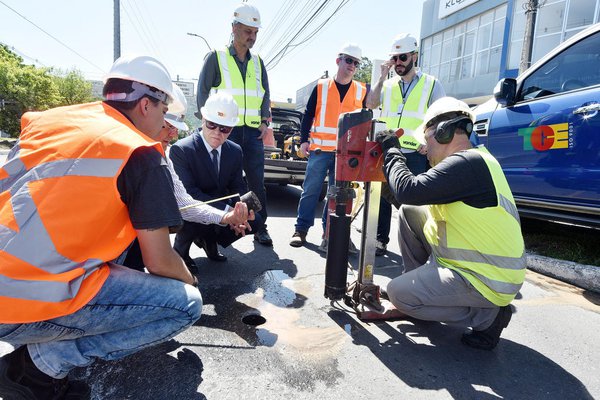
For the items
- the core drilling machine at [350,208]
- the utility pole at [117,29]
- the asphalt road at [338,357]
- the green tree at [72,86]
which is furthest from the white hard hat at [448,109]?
the green tree at [72,86]

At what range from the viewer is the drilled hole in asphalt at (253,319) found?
2.23 m

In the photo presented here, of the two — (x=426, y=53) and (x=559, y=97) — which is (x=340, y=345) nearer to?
(x=559, y=97)

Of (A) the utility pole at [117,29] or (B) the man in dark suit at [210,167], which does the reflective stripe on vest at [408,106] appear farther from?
(A) the utility pole at [117,29]

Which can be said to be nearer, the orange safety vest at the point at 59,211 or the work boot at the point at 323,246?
the orange safety vest at the point at 59,211

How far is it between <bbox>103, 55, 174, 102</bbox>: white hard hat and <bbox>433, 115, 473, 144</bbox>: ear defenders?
134 centimetres

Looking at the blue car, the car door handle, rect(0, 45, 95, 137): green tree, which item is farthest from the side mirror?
rect(0, 45, 95, 137): green tree

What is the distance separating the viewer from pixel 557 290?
9.61 ft

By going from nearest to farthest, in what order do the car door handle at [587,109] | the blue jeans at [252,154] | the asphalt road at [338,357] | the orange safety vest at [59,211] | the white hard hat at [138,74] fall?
the orange safety vest at [59,211]
the white hard hat at [138,74]
the asphalt road at [338,357]
the car door handle at [587,109]
the blue jeans at [252,154]

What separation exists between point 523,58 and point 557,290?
7106 millimetres

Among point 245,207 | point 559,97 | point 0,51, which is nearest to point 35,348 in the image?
point 245,207

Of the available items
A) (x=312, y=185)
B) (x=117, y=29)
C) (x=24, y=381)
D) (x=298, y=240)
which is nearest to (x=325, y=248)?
(x=298, y=240)

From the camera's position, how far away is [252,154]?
3.76 meters

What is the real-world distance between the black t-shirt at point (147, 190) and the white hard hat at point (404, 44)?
7.96 ft

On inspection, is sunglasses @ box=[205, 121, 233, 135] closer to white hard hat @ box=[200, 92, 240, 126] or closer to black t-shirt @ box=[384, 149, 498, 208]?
white hard hat @ box=[200, 92, 240, 126]
